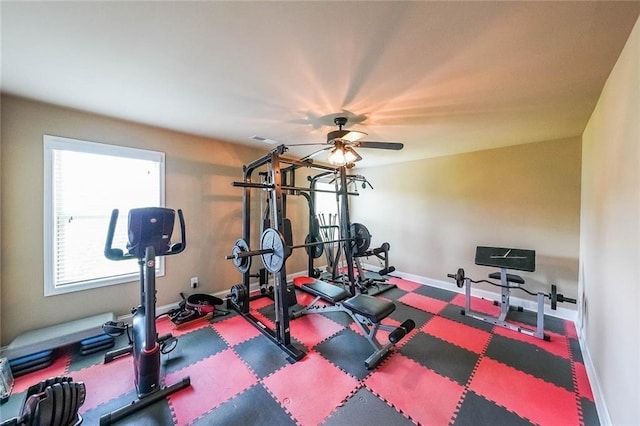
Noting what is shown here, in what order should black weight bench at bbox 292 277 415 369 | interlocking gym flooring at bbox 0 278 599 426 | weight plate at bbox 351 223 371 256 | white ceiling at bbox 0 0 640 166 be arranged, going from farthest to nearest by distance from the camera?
1. weight plate at bbox 351 223 371 256
2. black weight bench at bbox 292 277 415 369
3. interlocking gym flooring at bbox 0 278 599 426
4. white ceiling at bbox 0 0 640 166

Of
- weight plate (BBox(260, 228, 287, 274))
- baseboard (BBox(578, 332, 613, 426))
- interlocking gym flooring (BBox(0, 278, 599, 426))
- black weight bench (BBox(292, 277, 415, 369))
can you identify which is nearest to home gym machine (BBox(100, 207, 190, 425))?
interlocking gym flooring (BBox(0, 278, 599, 426))

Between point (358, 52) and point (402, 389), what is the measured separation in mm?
2659

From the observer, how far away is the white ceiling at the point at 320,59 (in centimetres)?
124

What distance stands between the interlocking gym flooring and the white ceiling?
2.57 metres

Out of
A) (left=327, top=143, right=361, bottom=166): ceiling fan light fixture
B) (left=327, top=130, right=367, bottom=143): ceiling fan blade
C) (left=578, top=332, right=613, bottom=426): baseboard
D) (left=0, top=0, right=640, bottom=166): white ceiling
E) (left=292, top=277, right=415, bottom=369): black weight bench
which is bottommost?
(left=578, top=332, right=613, bottom=426): baseboard

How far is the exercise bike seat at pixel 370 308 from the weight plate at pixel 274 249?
89 centimetres

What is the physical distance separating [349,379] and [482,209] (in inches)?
140

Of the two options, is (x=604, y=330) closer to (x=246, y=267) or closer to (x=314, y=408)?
(x=314, y=408)

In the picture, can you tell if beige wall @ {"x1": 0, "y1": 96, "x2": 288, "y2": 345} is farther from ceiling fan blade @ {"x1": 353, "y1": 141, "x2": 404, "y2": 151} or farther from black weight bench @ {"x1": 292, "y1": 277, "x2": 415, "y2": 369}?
ceiling fan blade @ {"x1": 353, "y1": 141, "x2": 404, "y2": 151}

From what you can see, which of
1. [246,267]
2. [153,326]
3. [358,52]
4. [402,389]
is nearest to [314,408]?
[402,389]

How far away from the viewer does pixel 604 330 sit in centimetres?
176

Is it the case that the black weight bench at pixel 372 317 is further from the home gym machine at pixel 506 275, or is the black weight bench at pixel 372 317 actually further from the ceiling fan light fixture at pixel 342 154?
the ceiling fan light fixture at pixel 342 154

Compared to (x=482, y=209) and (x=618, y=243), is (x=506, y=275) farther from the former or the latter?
(x=618, y=243)

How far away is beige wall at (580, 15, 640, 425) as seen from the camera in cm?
125
